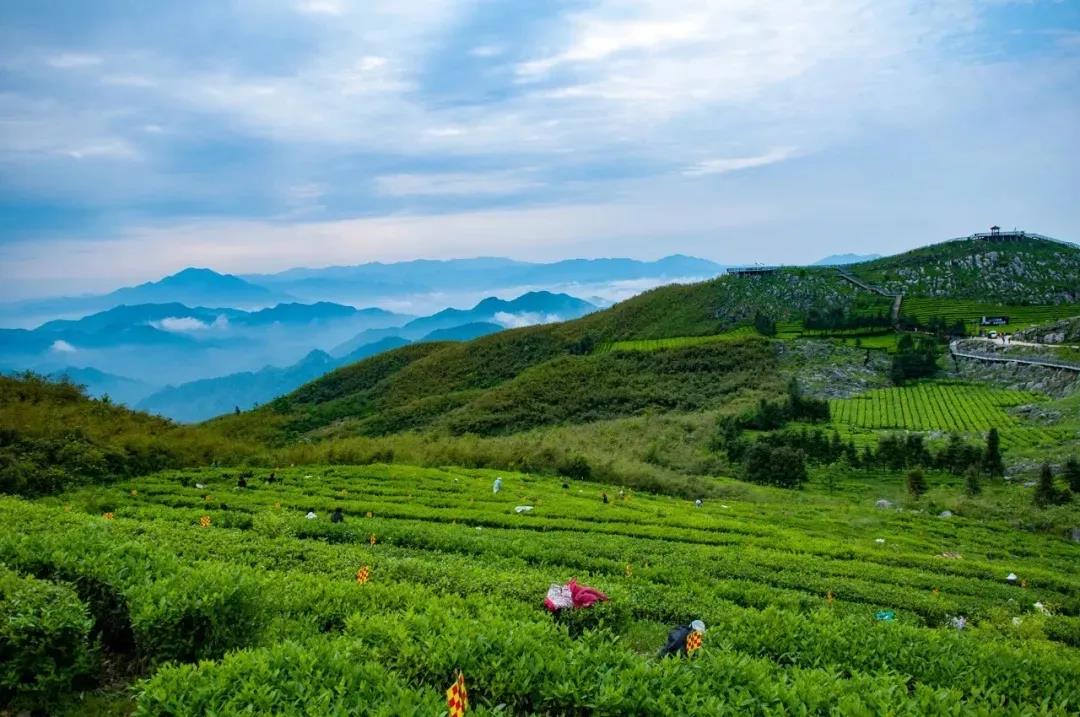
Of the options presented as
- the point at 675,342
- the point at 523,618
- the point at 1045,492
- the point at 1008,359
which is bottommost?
the point at 1045,492

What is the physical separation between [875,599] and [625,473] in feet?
75.6

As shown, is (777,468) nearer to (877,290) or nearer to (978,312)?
(978,312)

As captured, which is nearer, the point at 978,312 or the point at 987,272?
the point at 978,312

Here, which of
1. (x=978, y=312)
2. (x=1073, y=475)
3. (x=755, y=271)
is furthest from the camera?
(x=755, y=271)

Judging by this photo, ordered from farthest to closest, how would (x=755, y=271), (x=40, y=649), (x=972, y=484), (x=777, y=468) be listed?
(x=755, y=271)
(x=777, y=468)
(x=972, y=484)
(x=40, y=649)

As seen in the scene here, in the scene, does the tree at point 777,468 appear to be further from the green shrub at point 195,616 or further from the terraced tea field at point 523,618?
the green shrub at point 195,616

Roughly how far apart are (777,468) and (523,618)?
42.0 m

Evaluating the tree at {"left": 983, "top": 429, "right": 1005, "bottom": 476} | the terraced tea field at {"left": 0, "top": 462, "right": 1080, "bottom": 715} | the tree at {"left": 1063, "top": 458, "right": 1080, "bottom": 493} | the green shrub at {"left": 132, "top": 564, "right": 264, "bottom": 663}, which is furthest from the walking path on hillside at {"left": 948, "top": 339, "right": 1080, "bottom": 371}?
the green shrub at {"left": 132, "top": 564, "right": 264, "bottom": 663}

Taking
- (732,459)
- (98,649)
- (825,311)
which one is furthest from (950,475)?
(825,311)

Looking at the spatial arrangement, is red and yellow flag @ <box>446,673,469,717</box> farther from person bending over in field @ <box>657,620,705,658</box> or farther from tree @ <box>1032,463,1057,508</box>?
tree @ <box>1032,463,1057,508</box>

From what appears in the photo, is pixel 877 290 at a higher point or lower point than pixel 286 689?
higher

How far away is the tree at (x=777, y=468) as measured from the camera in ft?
151

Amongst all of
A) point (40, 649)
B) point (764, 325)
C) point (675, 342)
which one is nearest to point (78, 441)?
point (40, 649)

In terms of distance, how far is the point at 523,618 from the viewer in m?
9.07
